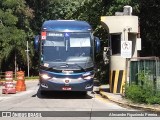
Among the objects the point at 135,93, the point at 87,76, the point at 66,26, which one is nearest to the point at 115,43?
the point at 66,26

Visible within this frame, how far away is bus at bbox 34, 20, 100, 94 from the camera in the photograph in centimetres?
1895

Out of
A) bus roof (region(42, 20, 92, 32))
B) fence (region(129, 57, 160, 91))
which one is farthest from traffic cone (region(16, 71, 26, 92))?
fence (region(129, 57, 160, 91))

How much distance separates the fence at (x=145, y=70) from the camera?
17.3 m

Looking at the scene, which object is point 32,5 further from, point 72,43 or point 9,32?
point 72,43

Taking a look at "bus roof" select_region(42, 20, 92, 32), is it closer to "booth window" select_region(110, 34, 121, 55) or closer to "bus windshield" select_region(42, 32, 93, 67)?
"bus windshield" select_region(42, 32, 93, 67)

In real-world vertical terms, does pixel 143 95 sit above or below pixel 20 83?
above

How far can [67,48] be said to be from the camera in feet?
63.4

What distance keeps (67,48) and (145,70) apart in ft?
12.1

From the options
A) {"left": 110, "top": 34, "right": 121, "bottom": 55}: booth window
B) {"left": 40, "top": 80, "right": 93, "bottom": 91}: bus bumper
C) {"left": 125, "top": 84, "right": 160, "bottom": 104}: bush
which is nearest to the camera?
{"left": 125, "top": 84, "right": 160, "bottom": 104}: bush

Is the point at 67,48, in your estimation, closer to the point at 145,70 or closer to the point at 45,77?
the point at 45,77

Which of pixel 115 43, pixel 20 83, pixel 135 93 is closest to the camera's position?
pixel 135 93

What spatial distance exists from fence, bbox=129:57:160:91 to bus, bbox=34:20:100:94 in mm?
1851

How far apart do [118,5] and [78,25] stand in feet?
42.7

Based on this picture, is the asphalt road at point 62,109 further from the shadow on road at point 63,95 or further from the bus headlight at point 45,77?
the bus headlight at point 45,77
